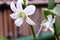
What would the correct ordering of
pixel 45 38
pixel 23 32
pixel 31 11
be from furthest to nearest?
pixel 23 32 → pixel 45 38 → pixel 31 11

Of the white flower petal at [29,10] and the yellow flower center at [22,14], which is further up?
the white flower petal at [29,10]

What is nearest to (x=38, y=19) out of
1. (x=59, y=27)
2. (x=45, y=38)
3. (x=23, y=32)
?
(x=23, y=32)

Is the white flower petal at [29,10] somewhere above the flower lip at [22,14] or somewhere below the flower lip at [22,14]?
above

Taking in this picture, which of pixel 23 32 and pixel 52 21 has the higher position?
pixel 52 21

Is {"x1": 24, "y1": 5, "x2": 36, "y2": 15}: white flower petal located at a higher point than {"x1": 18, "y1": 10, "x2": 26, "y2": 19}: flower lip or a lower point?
higher

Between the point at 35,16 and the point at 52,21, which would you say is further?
the point at 35,16

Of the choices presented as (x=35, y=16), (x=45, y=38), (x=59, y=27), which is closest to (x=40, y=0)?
(x=35, y=16)

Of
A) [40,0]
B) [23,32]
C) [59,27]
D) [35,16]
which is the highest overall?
[59,27]

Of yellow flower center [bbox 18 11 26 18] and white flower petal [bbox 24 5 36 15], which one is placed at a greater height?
white flower petal [bbox 24 5 36 15]

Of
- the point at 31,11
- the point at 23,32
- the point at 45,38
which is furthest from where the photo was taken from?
the point at 23,32

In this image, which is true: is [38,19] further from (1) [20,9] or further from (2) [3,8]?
(1) [20,9]
